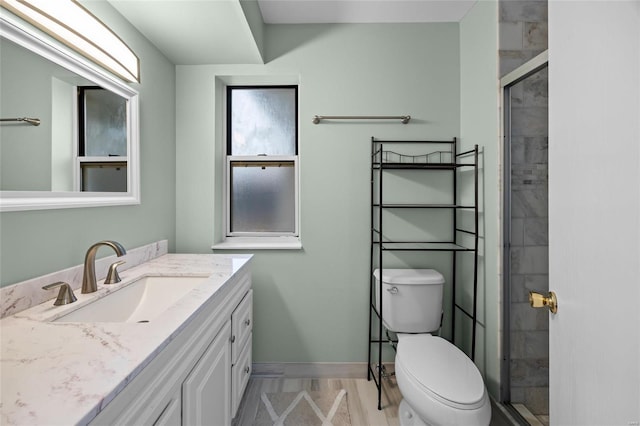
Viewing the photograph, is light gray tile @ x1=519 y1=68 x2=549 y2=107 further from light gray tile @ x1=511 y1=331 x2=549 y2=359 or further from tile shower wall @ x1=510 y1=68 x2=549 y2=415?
light gray tile @ x1=511 y1=331 x2=549 y2=359

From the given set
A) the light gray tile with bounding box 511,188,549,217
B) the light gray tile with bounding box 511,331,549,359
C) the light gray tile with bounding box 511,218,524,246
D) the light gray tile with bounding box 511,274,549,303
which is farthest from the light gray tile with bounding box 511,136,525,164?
the light gray tile with bounding box 511,331,549,359

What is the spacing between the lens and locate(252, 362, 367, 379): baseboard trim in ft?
6.88

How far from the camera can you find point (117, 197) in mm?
1472

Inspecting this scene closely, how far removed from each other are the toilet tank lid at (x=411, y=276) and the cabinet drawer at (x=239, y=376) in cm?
92

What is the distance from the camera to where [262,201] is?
2.33 m

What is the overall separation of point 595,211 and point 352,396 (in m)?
1.74

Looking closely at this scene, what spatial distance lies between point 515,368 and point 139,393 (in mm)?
1848

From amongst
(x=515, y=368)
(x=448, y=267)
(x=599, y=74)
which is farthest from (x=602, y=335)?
(x=448, y=267)

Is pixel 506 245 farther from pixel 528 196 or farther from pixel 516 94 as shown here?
pixel 516 94

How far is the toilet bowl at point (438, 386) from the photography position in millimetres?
1249

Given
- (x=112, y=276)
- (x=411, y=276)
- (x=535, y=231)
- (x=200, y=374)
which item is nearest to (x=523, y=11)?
(x=535, y=231)

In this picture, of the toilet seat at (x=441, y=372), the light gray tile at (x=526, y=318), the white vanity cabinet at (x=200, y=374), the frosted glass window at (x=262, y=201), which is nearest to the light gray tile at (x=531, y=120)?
the light gray tile at (x=526, y=318)

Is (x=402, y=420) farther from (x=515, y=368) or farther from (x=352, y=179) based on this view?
(x=352, y=179)

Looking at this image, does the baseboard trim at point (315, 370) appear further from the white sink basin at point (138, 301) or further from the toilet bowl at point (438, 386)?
the white sink basin at point (138, 301)
